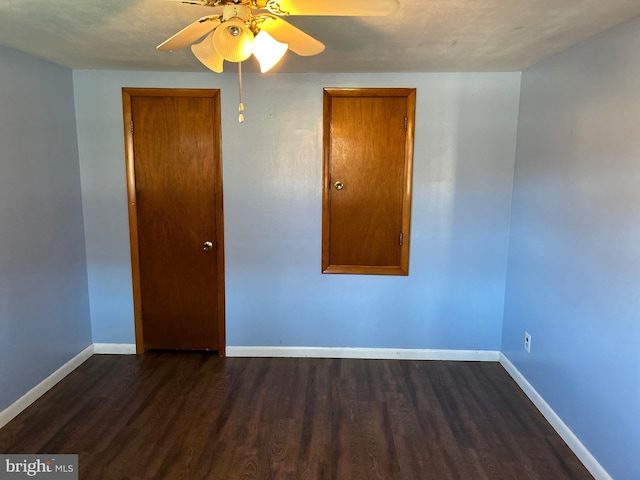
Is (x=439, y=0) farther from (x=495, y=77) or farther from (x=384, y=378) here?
(x=384, y=378)

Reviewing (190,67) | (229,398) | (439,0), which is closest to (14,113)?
(190,67)

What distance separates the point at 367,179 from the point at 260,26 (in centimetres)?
175

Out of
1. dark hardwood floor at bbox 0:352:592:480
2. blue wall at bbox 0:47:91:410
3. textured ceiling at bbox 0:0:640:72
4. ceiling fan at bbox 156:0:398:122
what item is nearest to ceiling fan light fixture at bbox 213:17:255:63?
ceiling fan at bbox 156:0:398:122

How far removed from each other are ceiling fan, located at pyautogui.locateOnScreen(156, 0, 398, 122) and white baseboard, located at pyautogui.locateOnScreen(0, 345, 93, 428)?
7.74ft

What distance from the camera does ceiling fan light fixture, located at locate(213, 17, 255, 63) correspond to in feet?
4.71

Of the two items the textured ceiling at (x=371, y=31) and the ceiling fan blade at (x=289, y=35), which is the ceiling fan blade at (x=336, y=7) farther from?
the textured ceiling at (x=371, y=31)

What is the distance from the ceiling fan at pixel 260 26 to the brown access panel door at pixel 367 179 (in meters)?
1.46

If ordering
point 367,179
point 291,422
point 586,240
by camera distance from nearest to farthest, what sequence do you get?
1. point 586,240
2. point 291,422
3. point 367,179

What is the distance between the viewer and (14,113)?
2.50 metres

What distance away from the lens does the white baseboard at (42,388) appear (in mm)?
2497

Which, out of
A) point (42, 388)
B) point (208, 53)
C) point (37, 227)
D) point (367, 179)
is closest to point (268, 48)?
point (208, 53)

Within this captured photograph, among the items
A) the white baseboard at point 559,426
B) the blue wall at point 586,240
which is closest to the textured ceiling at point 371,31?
the blue wall at point 586,240

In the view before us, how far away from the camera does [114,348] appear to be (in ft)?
11.2

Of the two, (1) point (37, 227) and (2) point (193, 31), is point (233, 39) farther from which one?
(1) point (37, 227)
